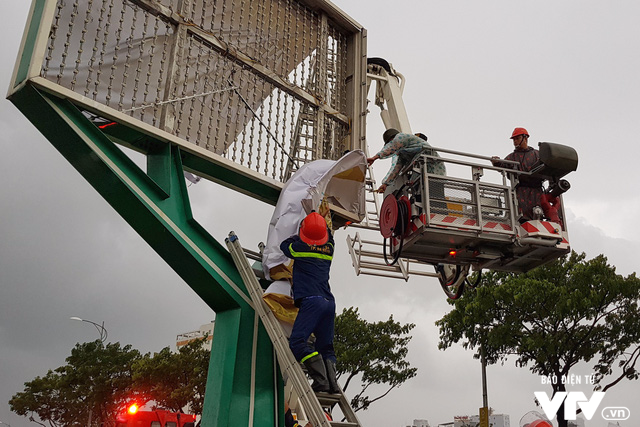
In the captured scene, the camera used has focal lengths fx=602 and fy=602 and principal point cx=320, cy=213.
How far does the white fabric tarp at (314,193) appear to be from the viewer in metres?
7.27

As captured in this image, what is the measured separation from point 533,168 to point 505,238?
120 cm

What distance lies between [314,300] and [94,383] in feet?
87.8

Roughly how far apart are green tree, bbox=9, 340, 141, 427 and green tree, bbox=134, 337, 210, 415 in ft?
6.47

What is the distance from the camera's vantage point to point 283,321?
6.77 meters

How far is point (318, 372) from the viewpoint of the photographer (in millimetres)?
6234

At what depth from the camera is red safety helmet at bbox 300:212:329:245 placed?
6844 mm

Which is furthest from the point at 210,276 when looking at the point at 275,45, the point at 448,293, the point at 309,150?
the point at 448,293

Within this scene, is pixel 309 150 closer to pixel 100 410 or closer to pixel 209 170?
pixel 209 170

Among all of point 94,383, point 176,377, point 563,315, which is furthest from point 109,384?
point 563,315

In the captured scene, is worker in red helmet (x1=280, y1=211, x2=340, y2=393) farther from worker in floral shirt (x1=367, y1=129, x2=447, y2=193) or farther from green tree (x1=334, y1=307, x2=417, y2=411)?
green tree (x1=334, y1=307, x2=417, y2=411)

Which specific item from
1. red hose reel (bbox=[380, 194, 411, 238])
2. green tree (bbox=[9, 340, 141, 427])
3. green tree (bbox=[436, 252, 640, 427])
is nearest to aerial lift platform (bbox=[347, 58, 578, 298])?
red hose reel (bbox=[380, 194, 411, 238])

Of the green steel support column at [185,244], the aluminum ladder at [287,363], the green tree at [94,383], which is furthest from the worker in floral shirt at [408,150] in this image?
the green tree at [94,383]

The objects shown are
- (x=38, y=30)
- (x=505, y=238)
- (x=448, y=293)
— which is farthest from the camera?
(x=448, y=293)

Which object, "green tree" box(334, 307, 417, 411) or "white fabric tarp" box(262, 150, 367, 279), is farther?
"green tree" box(334, 307, 417, 411)
